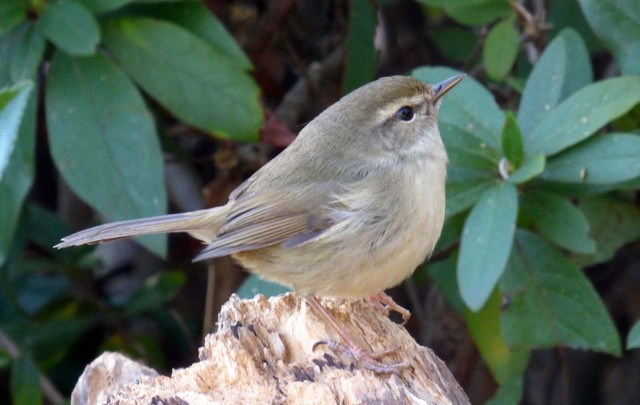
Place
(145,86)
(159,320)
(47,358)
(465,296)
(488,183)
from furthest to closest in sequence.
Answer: (159,320), (47,358), (145,86), (488,183), (465,296)

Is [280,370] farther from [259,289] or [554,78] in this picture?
[554,78]

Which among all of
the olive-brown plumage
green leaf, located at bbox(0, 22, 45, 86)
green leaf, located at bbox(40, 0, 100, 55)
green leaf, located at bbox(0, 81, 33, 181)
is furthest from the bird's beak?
green leaf, located at bbox(0, 81, 33, 181)

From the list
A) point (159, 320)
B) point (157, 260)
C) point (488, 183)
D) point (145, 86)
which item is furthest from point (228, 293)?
point (488, 183)

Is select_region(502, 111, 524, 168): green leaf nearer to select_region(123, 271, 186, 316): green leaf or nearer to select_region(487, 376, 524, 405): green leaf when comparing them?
select_region(487, 376, 524, 405): green leaf

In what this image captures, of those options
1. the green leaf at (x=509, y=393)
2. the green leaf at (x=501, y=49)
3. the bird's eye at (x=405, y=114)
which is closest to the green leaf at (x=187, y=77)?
the bird's eye at (x=405, y=114)

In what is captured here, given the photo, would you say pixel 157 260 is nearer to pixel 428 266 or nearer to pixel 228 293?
pixel 228 293

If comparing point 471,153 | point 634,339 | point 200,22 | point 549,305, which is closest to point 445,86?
point 471,153

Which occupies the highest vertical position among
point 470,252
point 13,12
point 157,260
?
point 13,12
